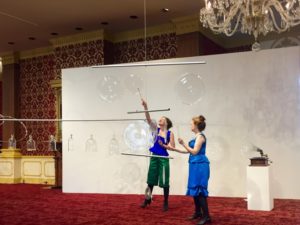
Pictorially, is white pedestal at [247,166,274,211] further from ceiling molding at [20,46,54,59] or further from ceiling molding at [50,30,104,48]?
ceiling molding at [20,46,54,59]

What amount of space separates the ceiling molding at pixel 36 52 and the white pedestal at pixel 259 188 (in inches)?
286

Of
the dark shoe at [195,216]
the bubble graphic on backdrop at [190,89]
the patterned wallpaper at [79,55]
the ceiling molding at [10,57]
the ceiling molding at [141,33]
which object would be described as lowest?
the dark shoe at [195,216]

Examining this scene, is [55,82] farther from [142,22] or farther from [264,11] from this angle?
[264,11]

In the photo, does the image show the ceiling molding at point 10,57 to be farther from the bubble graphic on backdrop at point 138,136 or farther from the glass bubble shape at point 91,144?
the bubble graphic on backdrop at point 138,136

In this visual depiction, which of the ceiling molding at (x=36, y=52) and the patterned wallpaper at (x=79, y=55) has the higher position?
the ceiling molding at (x=36, y=52)

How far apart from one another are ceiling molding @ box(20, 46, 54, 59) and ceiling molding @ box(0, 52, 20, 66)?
0.48 ft

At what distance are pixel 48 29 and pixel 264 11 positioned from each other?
5.74 m

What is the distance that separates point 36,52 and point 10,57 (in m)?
0.86

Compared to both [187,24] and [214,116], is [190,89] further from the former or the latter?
[187,24]

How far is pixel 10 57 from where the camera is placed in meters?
11.7

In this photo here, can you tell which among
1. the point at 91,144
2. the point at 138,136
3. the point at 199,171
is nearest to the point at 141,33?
the point at 91,144

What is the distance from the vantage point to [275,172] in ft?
22.1

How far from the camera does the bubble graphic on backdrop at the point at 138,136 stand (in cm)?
708

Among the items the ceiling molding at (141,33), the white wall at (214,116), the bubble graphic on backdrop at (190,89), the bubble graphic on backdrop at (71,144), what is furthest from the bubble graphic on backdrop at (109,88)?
the ceiling molding at (141,33)
